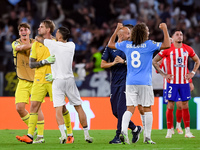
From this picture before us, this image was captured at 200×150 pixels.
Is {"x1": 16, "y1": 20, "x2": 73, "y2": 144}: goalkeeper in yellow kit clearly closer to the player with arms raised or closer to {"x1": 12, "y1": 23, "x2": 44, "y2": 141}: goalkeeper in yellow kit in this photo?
{"x1": 12, "y1": 23, "x2": 44, "y2": 141}: goalkeeper in yellow kit

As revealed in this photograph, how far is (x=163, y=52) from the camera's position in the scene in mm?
9836

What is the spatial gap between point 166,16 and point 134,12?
4.46 ft

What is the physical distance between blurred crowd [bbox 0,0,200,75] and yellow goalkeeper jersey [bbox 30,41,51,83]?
28.2 feet

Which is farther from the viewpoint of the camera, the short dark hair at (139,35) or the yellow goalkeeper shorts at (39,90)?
the yellow goalkeeper shorts at (39,90)

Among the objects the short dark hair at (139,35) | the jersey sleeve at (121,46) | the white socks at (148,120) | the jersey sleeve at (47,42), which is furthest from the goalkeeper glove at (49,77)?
the white socks at (148,120)

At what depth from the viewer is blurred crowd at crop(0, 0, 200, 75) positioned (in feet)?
57.5

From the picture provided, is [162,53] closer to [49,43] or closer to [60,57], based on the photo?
[60,57]

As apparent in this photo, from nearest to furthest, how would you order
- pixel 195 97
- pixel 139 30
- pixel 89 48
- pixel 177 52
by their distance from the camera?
1. pixel 139 30
2. pixel 177 52
3. pixel 195 97
4. pixel 89 48

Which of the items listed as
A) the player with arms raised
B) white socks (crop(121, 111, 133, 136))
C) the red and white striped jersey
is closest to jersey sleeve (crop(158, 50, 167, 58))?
the red and white striped jersey

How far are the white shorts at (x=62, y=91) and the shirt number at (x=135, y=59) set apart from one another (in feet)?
3.92

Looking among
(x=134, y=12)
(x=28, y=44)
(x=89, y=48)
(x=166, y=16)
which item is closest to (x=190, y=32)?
(x=166, y=16)

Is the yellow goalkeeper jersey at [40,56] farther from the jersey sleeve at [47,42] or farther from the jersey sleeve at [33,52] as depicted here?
the jersey sleeve at [47,42]

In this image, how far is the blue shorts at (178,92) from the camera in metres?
9.72

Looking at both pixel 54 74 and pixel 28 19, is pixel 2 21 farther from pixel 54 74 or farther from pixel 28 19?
pixel 54 74
